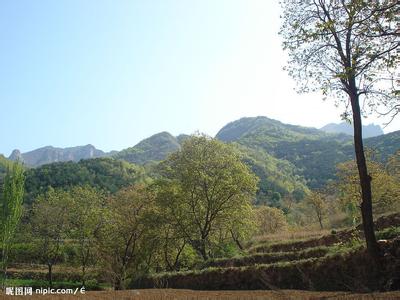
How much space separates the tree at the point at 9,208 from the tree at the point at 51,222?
1967 cm

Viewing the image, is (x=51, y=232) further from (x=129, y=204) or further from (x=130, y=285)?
(x=130, y=285)

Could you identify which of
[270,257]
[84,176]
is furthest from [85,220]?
[84,176]

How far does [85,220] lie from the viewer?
56.5 m

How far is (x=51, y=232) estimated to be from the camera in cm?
5997

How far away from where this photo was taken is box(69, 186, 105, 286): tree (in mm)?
53844

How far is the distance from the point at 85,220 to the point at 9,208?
60.3 ft

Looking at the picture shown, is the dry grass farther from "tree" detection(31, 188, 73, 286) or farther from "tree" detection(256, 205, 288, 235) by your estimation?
"tree" detection(31, 188, 73, 286)

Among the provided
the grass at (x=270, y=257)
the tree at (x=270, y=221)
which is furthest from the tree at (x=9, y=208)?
the tree at (x=270, y=221)

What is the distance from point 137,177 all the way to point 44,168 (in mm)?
33483

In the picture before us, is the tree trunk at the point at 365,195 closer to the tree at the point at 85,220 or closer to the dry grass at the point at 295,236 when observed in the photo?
the dry grass at the point at 295,236

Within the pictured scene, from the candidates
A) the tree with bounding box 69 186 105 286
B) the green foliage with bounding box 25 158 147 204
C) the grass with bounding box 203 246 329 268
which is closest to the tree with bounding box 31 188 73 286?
the tree with bounding box 69 186 105 286

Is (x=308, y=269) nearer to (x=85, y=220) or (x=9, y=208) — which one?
(x=9, y=208)

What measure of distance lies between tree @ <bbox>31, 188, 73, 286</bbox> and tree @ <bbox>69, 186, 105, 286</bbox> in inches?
38.7

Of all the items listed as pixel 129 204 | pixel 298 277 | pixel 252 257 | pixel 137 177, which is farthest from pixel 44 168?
pixel 298 277
